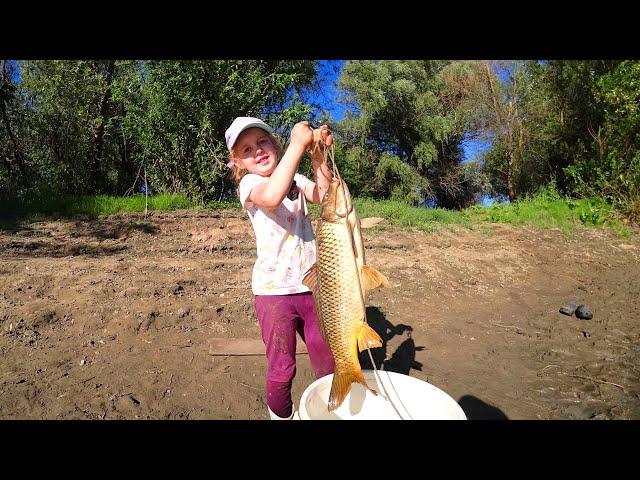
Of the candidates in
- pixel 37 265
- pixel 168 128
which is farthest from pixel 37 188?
pixel 37 265

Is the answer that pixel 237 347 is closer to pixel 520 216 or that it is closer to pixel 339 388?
pixel 339 388

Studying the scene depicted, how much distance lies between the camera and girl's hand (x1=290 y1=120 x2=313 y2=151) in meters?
2.24

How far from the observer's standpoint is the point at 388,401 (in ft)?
8.93

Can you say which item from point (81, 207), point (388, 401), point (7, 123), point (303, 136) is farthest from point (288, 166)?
Result: point (7, 123)

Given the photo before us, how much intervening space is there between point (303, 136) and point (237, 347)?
109 inches

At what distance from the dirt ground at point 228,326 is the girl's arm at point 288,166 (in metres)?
2.05

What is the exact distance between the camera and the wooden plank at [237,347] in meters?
4.41

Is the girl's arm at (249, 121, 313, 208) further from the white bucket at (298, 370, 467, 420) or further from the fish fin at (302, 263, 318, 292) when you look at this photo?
the white bucket at (298, 370, 467, 420)

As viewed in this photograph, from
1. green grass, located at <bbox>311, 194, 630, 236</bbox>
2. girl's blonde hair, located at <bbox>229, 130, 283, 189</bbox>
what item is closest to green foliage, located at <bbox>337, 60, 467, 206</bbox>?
green grass, located at <bbox>311, 194, 630, 236</bbox>

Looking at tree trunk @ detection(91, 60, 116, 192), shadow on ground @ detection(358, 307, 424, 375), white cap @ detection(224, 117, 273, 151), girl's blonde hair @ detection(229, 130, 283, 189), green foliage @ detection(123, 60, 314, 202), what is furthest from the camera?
tree trunk @ detection(91, 60, 116, 192)

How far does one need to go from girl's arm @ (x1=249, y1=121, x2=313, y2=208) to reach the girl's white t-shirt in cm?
39

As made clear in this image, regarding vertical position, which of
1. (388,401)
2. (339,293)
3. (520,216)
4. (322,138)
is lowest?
(388,401)

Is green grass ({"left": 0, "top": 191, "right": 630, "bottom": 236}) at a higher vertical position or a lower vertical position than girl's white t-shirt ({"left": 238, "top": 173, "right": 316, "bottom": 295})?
lower

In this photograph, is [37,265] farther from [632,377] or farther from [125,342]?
[632,377]
